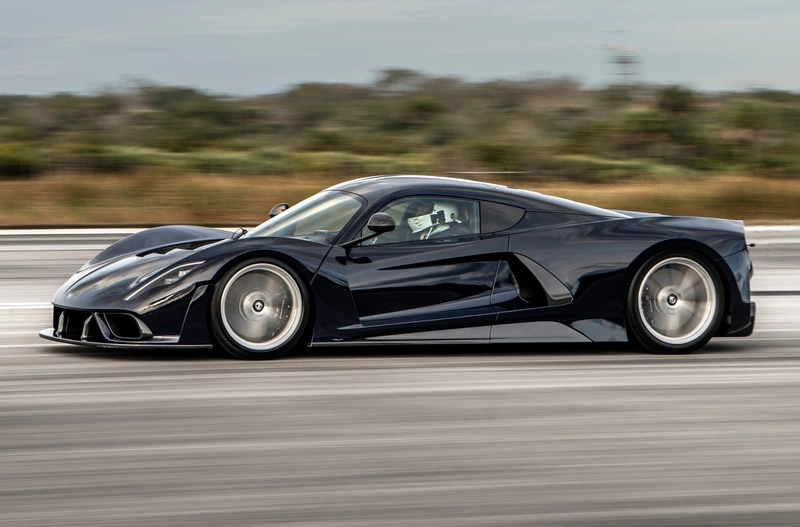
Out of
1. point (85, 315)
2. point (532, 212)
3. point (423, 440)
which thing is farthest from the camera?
point (532, 212)

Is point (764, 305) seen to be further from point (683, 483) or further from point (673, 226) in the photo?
point (683, 483)

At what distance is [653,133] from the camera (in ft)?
132

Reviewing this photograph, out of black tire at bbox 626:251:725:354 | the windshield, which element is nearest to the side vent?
black tire at bbox 626:251:725:354

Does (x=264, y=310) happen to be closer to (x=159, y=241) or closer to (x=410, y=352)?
(x=410, y=352)

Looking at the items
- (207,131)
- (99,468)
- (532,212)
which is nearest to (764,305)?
(532,212)

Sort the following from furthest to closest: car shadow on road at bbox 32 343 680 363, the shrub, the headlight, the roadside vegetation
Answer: the shrub, the roadside vegetation, car shadow on road at bbox 32 343 680 363, the headlight

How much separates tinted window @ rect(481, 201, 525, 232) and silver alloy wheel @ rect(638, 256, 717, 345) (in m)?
0.95

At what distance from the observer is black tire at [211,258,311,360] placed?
20.0ft

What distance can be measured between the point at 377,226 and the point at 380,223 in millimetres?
30

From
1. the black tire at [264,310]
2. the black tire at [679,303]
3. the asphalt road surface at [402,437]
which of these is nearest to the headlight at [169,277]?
the black tire at [264,310]

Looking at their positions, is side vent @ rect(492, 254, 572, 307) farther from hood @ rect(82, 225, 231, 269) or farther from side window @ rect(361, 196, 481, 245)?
hood @ rect(82, 225, 231, 269)

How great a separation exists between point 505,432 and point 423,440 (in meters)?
0.40

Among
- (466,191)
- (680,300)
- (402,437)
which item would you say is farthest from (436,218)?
(402,437)

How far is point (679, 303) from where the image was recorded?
662cm
